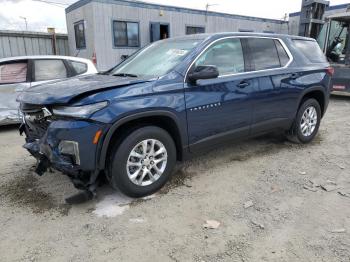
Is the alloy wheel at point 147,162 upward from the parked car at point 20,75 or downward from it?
downward

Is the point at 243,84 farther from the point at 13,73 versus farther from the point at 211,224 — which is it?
the point at 13,73

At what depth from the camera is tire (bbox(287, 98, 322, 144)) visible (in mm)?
5141

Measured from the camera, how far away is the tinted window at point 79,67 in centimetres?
673

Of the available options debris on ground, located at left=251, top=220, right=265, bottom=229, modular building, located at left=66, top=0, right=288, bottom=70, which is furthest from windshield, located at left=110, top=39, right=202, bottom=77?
modular building, located at left=66, top=0, right=288, bottom=70

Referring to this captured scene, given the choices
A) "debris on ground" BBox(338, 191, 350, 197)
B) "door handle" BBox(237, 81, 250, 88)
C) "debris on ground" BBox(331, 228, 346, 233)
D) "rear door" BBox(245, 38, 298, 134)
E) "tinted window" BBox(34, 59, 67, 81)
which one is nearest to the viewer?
"debris on ground" BBox(331, 228, 346, 233)

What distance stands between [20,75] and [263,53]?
15.5ft

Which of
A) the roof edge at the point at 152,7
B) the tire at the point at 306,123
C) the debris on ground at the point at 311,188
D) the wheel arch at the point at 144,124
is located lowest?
the debris on ground at the point at 311,188

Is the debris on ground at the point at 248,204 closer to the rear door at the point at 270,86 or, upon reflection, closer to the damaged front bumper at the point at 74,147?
the rear door at the point at 270,86

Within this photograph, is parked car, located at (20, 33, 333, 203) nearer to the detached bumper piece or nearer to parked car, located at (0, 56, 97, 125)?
the detached bumper piece

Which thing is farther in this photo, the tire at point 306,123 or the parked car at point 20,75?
the parked car at point 20,75

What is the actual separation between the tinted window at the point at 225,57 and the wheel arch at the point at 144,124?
803 mm

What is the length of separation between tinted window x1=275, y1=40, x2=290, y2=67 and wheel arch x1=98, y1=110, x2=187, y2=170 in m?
2.20

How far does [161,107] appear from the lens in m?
3.33

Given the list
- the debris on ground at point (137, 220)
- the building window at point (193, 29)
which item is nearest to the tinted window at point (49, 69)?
the debris on ground at point (137, 220)
